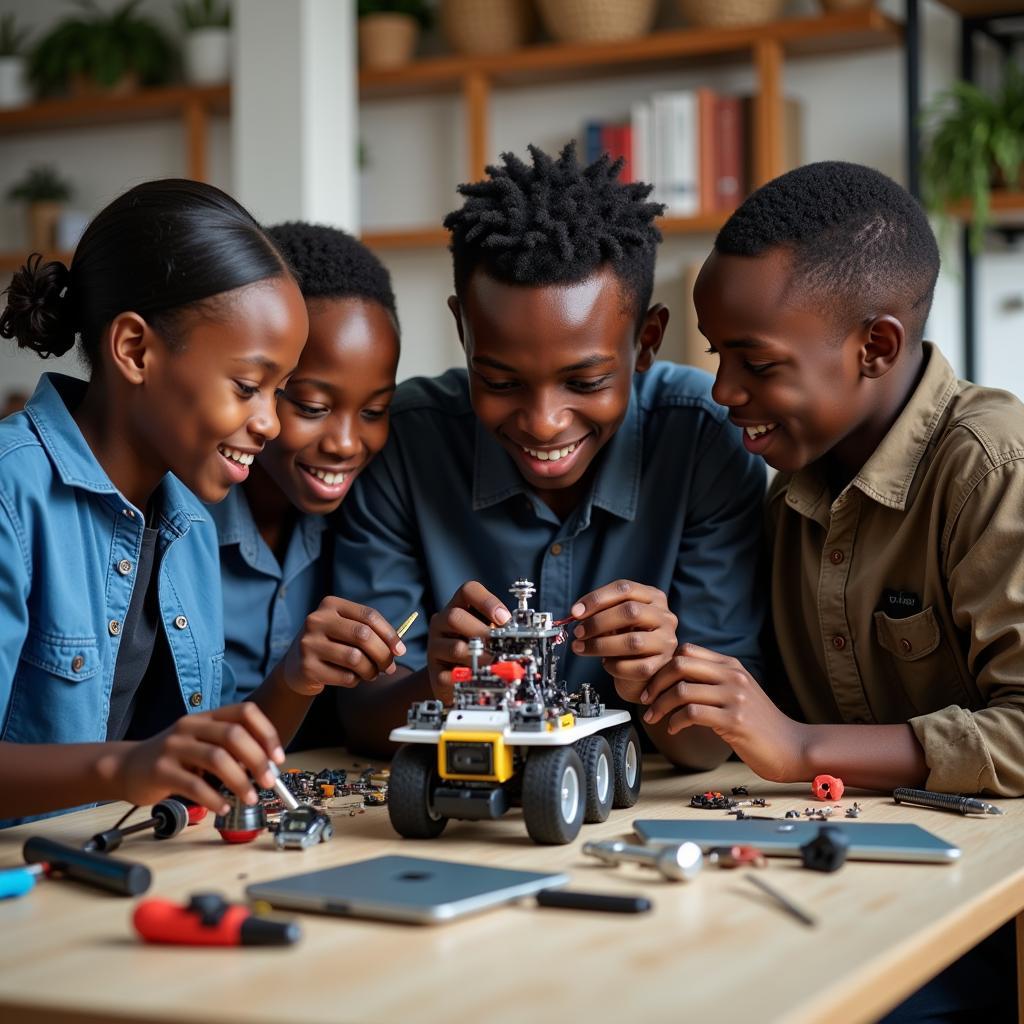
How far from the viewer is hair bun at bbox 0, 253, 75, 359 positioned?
1677 millimetres

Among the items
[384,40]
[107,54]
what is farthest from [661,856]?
[107,54]

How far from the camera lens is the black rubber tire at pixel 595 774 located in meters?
1.37

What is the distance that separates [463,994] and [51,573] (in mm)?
845

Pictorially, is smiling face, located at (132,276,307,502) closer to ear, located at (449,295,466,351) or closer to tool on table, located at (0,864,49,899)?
ear, located at (449,295,466,351)

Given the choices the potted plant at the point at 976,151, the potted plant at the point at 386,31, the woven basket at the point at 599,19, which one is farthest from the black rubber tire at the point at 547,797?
the potted plant at the point at 386,31

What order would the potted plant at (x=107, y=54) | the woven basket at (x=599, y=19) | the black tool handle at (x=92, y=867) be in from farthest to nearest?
the potted plant at (x=107, y=54) → the woven basket at (x=599, y=19) → the black tool handle at (x=92, y=867)

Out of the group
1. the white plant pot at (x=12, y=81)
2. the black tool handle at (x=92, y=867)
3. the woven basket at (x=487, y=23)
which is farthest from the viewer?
the white plant pot at (x=12, y=81)

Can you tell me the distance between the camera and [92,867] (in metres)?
A: 1.14

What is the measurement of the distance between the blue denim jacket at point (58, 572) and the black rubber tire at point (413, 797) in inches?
17.2

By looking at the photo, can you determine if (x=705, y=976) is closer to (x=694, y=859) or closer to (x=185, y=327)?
(x=694, y=859)

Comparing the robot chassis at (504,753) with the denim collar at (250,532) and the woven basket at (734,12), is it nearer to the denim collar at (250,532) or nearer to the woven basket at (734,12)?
the denim collar at (250,532)

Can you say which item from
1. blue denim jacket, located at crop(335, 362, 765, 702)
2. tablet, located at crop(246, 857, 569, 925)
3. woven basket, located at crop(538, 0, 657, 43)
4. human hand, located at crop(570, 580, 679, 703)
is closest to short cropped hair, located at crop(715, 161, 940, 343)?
blue denim jacket, located at crop(335, 362, 765, 702)

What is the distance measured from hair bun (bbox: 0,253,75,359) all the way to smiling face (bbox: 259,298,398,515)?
362 millimetres

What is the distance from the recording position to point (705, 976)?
891 millimetres
